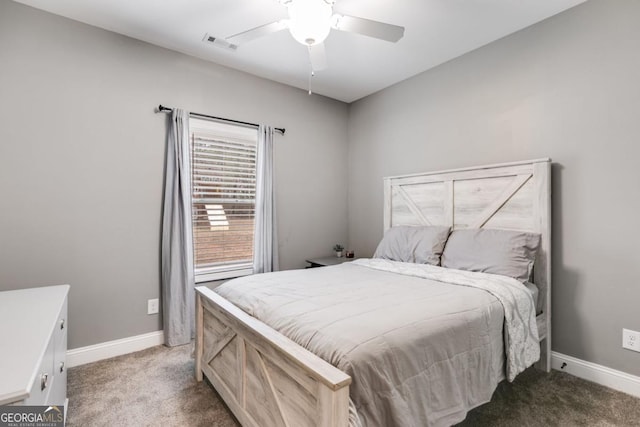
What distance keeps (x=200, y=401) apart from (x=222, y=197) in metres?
1.88

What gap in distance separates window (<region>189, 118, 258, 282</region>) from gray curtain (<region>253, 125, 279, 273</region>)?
11cm

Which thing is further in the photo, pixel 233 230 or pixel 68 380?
pixel 233 230

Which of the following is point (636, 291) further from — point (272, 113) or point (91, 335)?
point (91, 335)

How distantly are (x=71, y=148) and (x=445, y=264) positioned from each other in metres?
3.10

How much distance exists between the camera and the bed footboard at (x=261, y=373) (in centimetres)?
108

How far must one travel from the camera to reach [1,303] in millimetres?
1702

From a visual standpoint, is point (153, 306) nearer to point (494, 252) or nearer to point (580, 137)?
point (494, 252)

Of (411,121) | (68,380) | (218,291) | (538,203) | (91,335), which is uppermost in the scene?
(411,121)

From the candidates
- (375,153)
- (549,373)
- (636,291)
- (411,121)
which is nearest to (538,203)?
(636,291)

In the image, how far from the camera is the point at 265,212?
3393 mm

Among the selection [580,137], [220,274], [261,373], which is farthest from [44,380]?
[580,137]

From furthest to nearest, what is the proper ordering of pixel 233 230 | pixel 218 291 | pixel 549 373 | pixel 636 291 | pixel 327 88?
pixel 327 88 → pixel 233 230 → pixel 549 373 → pixel 218 291 → pixel 636 291

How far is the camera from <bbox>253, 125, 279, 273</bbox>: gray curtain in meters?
3.38

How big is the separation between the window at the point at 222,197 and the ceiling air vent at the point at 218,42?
69 centimetres
